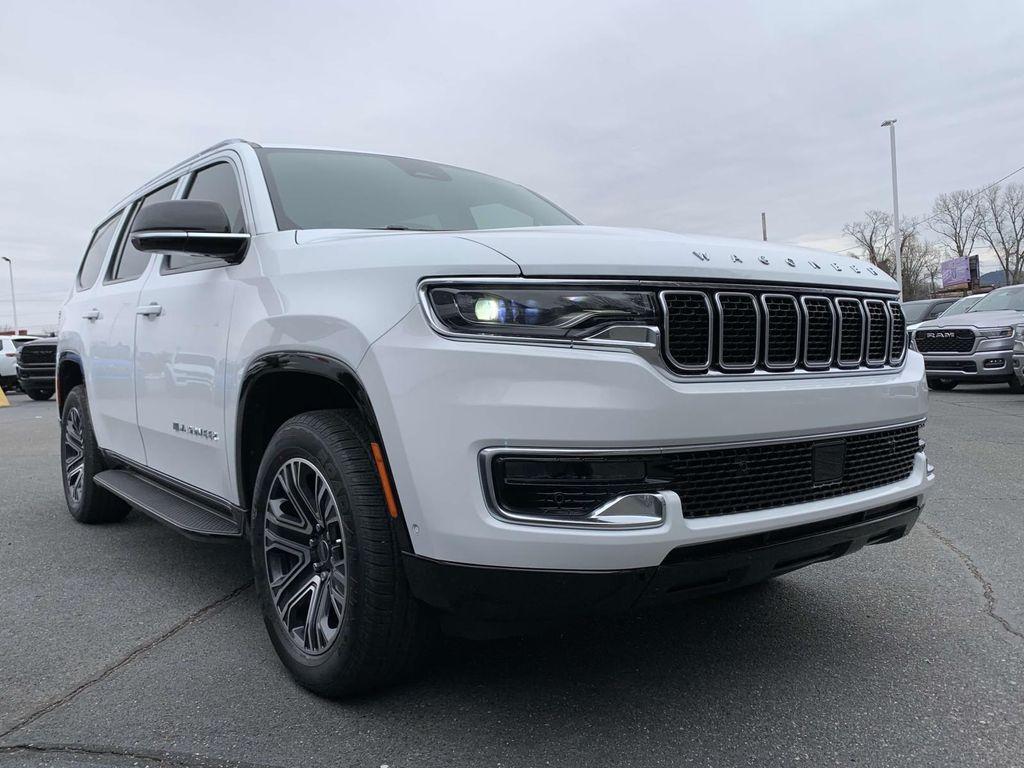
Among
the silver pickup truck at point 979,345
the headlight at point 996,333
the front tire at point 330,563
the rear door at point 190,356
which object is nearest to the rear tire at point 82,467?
the rear door at point 190,356

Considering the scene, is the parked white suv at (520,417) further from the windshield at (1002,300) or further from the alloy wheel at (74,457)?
the windshield at (1002,300)

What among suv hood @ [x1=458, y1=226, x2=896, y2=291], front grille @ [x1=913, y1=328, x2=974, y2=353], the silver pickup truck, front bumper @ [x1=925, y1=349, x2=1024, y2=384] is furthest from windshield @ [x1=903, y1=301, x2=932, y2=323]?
suv hood @ [x1=458, y1=226, x2=896, y2=291]

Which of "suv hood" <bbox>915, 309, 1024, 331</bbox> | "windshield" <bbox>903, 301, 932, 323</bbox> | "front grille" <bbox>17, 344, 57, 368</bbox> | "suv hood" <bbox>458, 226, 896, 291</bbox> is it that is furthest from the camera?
"windshield" <bbox>903, 301, 932, 323</bbox>

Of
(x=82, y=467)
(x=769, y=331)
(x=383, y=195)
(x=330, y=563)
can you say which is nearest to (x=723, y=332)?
(x=769, y=331)

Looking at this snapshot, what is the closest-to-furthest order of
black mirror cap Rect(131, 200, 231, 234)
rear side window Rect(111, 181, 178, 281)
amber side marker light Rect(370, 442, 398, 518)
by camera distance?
amber side marker light Rect(370, 442, 398, 518) → black mirror cap Rect(131, 200, 231, 234) → rear side window Rect(111, 181, 178, 281)

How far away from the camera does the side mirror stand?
292 cm

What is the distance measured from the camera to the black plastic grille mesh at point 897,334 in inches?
115

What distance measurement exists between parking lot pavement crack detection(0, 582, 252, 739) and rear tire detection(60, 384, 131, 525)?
166 cm

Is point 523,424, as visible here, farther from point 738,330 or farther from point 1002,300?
point 1002,300

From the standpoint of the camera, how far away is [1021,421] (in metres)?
9.09

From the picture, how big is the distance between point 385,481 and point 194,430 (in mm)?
1429

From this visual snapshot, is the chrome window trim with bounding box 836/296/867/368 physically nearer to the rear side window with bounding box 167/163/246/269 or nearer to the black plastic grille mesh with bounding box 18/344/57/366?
the rear side window with bounding box 167/163/246/269

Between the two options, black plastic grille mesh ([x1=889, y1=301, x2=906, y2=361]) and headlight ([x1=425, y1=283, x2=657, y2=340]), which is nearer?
headlight ([x1=425, y1=283, x2=657, y2=340])

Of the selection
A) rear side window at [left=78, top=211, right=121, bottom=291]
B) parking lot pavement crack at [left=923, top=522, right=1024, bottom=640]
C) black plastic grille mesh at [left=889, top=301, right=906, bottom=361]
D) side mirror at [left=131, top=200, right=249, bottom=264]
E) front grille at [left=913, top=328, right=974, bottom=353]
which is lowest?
parking lot pavement crack at [left=923, top=522, right=1024, bottom=640]
